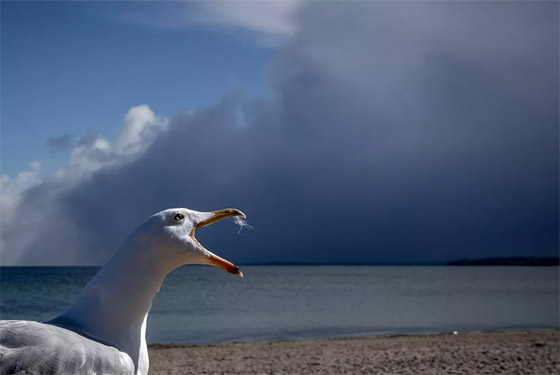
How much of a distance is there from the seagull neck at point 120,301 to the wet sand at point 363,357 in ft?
26.1

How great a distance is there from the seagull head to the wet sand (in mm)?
7828

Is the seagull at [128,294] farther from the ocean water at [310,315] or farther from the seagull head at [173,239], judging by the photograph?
the ocean water at [310,315]

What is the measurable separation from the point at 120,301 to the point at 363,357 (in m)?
9.94

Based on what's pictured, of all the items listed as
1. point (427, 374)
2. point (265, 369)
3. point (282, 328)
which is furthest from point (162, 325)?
point (427, 374)

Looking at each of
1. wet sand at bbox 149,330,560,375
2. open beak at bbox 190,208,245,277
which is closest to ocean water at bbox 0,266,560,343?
wet sand at bbox 149,330,560,375

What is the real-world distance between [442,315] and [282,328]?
27.8ft

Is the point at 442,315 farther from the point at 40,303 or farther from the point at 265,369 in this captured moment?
the point at 40,303

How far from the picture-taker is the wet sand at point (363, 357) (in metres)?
11.2

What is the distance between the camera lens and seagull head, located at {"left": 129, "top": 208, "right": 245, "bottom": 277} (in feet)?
12.1

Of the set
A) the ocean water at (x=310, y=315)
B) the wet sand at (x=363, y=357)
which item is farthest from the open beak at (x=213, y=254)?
the ocean water at (x=310, y=315)

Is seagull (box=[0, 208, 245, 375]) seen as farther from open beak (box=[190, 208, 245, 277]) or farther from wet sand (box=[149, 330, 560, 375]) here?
wet sand (box=[149, 330, 560, 375])

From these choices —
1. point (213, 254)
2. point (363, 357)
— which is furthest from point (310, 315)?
point (213, 254)

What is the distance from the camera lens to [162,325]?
22.0 meters

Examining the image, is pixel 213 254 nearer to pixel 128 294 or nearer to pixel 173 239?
pixel 173 239
